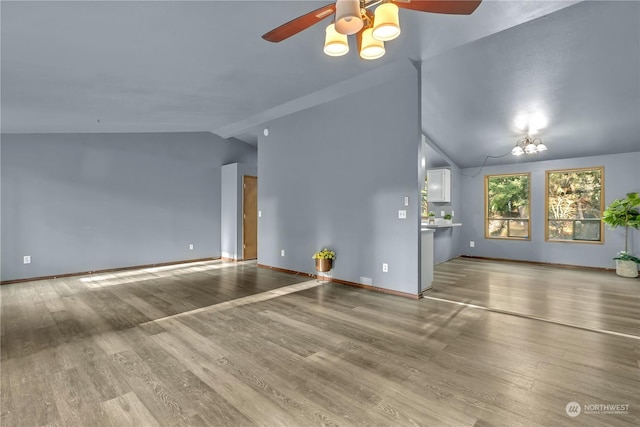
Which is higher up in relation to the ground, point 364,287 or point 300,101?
point 300,101

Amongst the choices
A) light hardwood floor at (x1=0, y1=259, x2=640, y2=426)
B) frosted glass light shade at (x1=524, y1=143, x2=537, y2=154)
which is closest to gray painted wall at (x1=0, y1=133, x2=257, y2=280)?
light hardwood floor at (x1=0, y1=259, x2=640, y2=426)

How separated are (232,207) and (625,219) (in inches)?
296

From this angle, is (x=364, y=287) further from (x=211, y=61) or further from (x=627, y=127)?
(x=627, y=127)

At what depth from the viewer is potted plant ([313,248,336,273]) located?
15.7ft

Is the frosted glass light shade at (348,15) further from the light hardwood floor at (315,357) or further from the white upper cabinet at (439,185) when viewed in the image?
the white upper cabinet at (439,185)

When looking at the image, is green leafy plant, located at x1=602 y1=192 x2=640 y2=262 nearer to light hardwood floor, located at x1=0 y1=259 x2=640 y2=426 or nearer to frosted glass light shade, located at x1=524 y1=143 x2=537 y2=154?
light hardwood floor, located at x1=0 y1=259 x2=640 y2=426

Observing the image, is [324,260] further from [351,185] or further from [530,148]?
[530,148]

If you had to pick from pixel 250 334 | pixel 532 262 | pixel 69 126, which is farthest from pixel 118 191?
pixel 532 262

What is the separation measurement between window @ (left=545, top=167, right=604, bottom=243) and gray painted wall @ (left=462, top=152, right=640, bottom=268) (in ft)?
0.40

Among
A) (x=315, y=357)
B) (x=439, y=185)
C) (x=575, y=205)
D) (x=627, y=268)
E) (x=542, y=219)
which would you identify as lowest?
(x=315, y=357)

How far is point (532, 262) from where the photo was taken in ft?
22.1

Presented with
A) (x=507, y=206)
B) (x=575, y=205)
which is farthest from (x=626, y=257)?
(x=507, y=206)

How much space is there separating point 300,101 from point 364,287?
3.20m

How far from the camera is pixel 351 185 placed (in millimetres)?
4754
